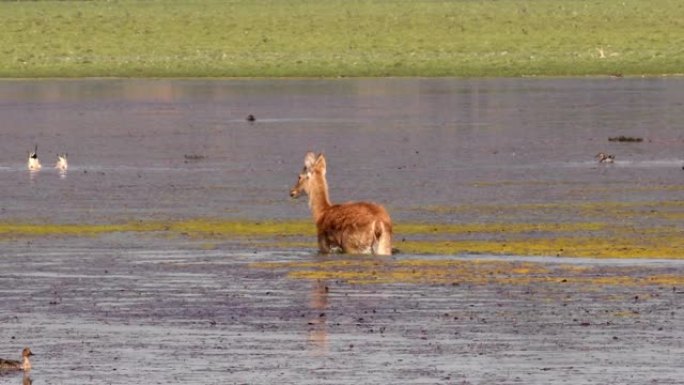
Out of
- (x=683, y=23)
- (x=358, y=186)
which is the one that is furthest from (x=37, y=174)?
(x=683, y=23)

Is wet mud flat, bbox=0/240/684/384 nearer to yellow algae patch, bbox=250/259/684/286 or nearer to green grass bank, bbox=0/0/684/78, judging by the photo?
yellow algae patch, bbox=250/259/684/286

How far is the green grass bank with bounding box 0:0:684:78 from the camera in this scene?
61.5m

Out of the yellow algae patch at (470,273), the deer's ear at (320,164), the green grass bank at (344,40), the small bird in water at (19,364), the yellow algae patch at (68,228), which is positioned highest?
the green grass bank at (344,40)

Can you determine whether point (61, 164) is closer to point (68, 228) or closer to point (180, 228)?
point (68, 228)

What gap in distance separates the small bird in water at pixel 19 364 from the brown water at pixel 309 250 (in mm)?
106

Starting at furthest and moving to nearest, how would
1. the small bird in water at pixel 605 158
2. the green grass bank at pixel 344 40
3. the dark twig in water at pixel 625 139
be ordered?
the green grass bank at pixel 344 40, the dark twig in water at pixel 625 139, the small bird in water at pixel 605 158

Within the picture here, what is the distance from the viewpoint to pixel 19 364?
41.7 ft

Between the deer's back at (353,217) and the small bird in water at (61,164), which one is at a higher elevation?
the small bird in water at (61,164)

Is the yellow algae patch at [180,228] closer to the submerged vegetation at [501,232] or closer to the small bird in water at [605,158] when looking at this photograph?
the submerged vegetation at [501,232]

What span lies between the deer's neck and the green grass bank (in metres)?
39.7

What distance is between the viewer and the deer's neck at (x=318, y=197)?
1962cm

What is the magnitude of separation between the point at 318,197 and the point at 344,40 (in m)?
50.1

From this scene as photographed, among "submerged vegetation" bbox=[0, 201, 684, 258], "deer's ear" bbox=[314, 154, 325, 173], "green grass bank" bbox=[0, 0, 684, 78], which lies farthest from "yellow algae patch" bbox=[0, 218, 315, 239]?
"green grass bank" bbox=[0, 0, 684, 78]

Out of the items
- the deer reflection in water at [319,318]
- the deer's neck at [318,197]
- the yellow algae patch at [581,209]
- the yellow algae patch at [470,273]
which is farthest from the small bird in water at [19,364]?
the yellow algae patch at [581,209]
